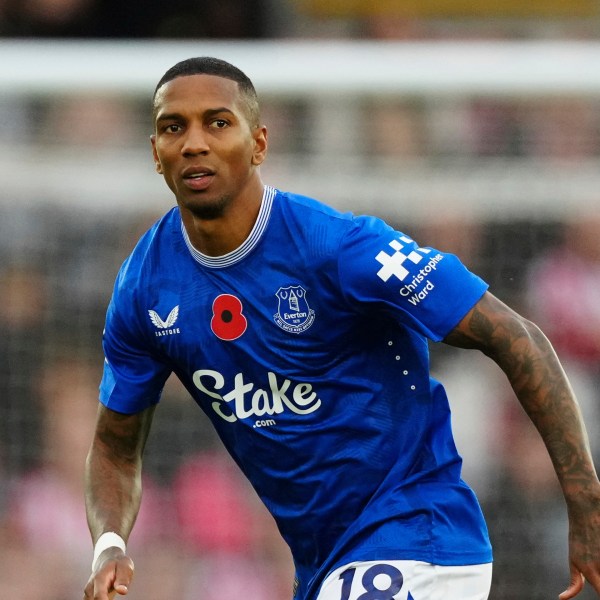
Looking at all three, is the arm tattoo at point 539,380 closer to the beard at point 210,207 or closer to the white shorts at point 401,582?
the white shorts at point 401,582

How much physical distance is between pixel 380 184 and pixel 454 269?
347 centimetres

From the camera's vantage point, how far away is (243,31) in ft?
27.9

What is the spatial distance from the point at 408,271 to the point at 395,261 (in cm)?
5

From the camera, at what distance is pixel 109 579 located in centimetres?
393

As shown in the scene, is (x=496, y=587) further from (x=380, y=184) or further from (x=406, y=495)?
(x=406, y=495)

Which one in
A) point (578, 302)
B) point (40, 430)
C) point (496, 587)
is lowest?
point (496, 587)

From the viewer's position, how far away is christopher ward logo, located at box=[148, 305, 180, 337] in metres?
4.30

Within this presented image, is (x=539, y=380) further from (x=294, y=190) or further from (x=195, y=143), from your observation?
(x=294, y=190)

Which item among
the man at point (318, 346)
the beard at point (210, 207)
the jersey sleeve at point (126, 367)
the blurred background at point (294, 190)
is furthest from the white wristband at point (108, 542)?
the blurred background at point (294, 190)

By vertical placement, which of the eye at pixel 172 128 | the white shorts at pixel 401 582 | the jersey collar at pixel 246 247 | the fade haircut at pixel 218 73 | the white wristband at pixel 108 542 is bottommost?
the white shorts at pixel 401 582

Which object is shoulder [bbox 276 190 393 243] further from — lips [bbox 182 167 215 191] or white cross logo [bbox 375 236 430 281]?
lips [bbox 182 167 215 191]

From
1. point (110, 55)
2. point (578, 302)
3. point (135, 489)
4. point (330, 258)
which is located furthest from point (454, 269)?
point (110, 55)

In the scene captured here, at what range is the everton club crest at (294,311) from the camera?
13.7 feet

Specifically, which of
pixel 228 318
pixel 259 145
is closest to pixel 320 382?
pixel 228 318
